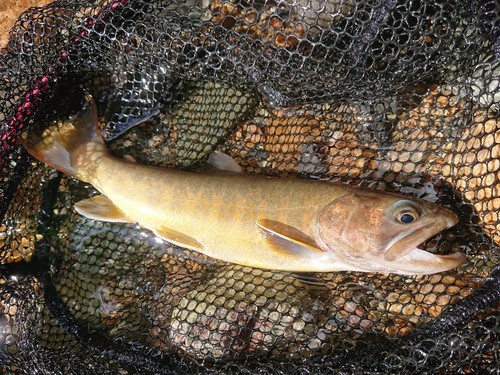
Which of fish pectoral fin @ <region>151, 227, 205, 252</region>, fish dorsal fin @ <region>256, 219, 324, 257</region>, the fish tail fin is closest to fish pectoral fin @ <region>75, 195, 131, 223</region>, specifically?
the fish tail fin

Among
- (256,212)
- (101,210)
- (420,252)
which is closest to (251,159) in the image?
(256,212)

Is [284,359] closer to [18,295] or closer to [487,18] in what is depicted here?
[18,295]

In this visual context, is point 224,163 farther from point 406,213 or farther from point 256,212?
point 406,213

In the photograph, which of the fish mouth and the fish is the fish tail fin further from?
the fish mouth

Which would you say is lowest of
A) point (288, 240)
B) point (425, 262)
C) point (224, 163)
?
point (288, 240)

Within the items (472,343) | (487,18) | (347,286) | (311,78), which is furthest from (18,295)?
(487,18)

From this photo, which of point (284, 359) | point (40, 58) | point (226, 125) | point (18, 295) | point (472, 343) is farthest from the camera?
point (226, 125)
